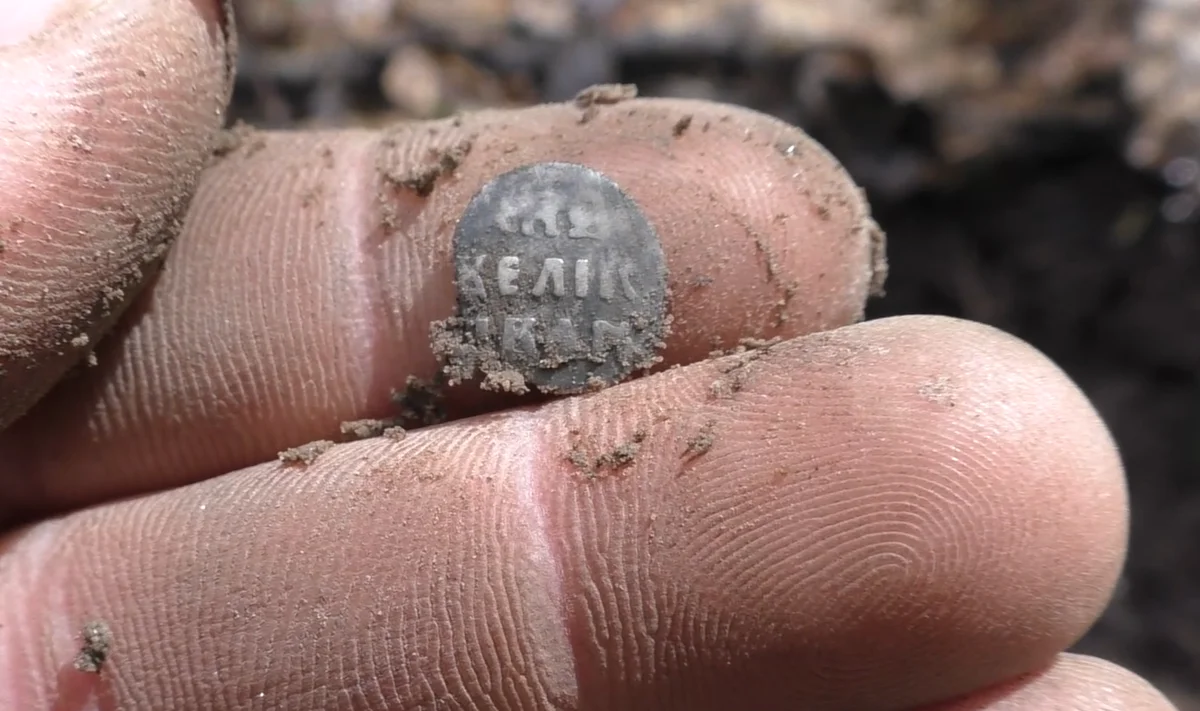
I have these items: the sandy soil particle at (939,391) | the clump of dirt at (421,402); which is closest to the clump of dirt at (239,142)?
the clump of dirt at (421,402)

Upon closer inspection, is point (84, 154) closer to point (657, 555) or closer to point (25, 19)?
point (25, 19)

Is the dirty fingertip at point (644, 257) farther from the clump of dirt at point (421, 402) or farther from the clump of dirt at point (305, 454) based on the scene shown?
the clump of dirt at point (305, 454)

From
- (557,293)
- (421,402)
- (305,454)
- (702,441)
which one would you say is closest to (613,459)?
(702,441)

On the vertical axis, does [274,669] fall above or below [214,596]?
below

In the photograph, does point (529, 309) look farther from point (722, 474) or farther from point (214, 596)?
point (214, 596)

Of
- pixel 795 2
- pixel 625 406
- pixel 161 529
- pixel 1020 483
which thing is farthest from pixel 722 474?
pixel 795 2

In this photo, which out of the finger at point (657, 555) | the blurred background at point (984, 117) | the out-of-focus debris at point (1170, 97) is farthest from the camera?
the out-of-focus debris at point (1170, 97)
